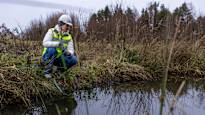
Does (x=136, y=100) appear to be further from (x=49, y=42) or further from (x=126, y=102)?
(x=49, y=42)

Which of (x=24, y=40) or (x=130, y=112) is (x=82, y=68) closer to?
(x=24, y=40)

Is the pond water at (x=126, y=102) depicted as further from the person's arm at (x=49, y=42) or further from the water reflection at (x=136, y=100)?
the person's arm at (x=49, y=42)

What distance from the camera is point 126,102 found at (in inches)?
173

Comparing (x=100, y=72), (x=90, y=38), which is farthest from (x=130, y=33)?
(x=100, y=72)

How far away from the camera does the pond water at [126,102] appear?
3.79m

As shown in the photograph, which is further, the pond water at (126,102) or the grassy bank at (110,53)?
the grassy bank at (110,53)

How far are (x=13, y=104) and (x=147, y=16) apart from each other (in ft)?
14.8

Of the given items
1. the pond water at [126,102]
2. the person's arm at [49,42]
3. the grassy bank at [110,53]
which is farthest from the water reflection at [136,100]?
the person's arm at [49,42]

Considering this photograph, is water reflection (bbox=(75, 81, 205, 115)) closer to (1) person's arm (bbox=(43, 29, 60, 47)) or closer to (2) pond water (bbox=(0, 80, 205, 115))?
(2) pond water (bbox=(0, 80, 205, 115))

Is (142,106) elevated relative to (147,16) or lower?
lower

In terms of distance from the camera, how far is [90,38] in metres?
6.97

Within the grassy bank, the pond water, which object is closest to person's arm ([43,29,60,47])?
the grassy bank

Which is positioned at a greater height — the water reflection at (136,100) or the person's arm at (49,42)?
the person's arm at (49,42)

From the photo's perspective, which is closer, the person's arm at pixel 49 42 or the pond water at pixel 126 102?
the pond water at pixel 126 102
